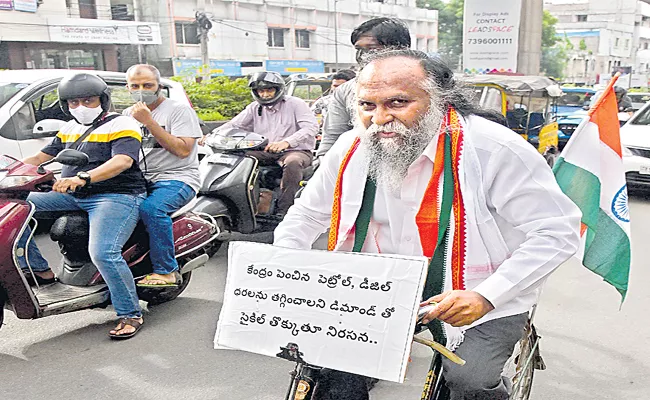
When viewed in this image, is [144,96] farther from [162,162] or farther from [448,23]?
[448,23]

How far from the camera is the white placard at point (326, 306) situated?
5.34ft

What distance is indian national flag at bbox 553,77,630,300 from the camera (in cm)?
278

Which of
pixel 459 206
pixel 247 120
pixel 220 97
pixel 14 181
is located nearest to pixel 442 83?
pixel 459 206

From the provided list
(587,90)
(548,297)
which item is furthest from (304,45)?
(548,297)

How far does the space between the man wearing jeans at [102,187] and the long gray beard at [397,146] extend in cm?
224

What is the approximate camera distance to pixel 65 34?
3144 centimetres

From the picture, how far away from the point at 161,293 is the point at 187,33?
3630 cm

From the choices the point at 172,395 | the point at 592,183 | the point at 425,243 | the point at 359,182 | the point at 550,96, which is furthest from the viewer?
the point at 550,96

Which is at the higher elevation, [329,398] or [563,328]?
[329,398]

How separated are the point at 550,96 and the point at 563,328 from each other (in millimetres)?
6213

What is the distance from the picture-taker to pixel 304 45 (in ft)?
155

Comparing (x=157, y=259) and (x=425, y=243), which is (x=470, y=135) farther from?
(x=157, y=259)

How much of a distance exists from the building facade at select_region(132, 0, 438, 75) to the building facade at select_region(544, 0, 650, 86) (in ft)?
79.2

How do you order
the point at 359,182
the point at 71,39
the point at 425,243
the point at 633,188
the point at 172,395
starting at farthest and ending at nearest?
the point at 71,39, the point at 633,188, the point at 172,395, the point at 359,182, the point at 425,243
